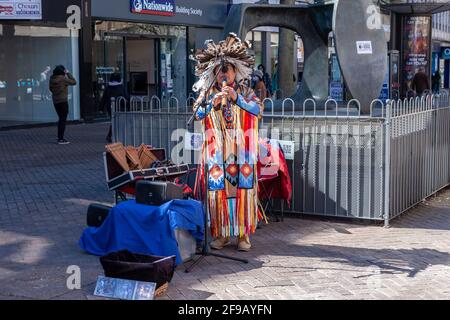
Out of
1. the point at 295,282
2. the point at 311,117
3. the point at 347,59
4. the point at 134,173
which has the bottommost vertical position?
the point at 295,282

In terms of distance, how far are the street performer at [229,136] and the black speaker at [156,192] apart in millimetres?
360

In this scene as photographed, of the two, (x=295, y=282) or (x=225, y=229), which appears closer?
(x=295, y=282)

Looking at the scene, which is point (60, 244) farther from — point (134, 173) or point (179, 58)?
point (179, 58)

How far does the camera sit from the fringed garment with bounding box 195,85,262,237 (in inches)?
252

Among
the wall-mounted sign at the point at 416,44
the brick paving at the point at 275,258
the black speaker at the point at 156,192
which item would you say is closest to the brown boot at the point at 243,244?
the brick paving at the point at 275,258

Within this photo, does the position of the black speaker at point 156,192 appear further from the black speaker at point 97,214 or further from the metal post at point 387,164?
the metal post at point 387,164

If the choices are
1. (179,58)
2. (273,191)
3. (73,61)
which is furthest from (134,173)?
(179,58)

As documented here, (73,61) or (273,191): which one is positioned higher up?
(73,61)

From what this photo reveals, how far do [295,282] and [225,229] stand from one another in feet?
3.36

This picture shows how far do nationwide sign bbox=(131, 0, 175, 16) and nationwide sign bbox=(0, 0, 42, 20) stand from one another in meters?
3.99

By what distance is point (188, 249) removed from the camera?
6.22 m

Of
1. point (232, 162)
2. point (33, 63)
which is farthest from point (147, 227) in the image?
point (33, 63)

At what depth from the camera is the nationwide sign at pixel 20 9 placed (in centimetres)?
1780

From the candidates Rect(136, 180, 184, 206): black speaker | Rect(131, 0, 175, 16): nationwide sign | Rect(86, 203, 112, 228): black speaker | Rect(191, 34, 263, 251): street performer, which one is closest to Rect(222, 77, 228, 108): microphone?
Rect(191, 34, 263, 251): street performer
